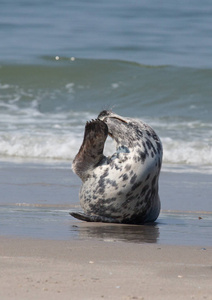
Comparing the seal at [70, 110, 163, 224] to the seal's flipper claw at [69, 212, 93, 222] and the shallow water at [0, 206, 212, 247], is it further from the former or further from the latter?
the shallow water at [0, 206, 212, 247]

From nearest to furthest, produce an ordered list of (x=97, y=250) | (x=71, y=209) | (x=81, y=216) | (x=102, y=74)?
(x=97, y=250), (x=81, y=216), (x=71, y=209), (x=102, y=74)

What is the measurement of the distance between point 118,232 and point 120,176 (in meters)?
0.59

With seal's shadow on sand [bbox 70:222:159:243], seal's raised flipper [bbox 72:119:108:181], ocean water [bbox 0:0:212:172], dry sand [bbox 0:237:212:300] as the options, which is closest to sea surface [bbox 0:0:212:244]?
ocean water [bbox 0:0:212:172]

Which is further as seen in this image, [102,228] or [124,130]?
[124,130]

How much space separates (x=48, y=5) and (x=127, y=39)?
4.91 meters

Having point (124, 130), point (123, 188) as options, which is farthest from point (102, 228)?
point (124, 130)

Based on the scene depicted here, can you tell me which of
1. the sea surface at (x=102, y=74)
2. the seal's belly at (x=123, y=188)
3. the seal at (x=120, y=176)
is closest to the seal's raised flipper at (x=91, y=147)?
the seal at (x=120, y=176)

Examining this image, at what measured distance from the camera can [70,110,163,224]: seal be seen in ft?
18.7

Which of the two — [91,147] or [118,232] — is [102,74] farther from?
[118,232]

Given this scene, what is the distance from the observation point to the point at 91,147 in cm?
584

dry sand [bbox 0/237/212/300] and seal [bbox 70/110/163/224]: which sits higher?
seal [bbox 70/110/163/224]

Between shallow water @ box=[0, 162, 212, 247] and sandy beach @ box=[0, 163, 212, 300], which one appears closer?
sandy beach @ box=[0, 163, 212, 300]

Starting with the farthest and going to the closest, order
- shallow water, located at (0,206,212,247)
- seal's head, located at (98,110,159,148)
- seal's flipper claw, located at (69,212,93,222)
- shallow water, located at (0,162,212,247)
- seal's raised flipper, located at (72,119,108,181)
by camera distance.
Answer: seal's head, located at (98,110,159,148), seal's raised flipper, located at (72,119,108,181), seal's flipper claw, located at (69,212,93,222), shallow water, located at (0,162,212,247), shallow water, located at (0,206,212,247)

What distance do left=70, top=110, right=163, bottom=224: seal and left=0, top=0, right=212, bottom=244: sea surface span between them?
1024 millimetres
